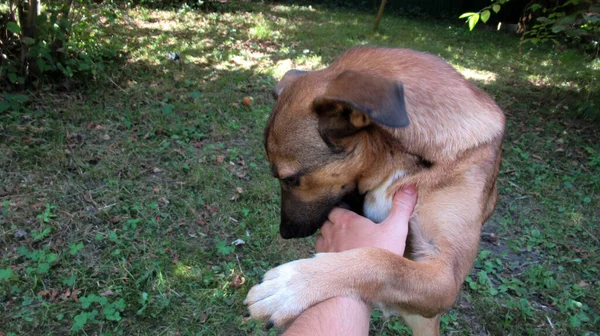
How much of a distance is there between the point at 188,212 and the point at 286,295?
269cm

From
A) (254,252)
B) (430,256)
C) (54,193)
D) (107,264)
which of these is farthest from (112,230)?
(430,256)

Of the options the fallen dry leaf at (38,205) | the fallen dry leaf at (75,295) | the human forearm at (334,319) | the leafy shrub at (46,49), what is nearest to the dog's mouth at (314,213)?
the human forearm at (334,319)

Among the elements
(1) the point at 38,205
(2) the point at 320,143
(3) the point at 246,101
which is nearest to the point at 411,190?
(2) the point at 320,143

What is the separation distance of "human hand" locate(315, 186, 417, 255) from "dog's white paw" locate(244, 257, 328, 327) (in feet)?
1.41

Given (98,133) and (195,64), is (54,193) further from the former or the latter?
(195,64)

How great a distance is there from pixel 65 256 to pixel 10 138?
1955 mm

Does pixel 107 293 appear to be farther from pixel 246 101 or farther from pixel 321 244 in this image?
pixel 246 101

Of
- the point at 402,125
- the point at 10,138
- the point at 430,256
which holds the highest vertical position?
the point at 402,125

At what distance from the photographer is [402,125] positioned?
1850 mm

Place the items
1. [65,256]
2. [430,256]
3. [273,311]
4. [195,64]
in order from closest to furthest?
[273,311]
[430,256]
[65,256]
[195,64]

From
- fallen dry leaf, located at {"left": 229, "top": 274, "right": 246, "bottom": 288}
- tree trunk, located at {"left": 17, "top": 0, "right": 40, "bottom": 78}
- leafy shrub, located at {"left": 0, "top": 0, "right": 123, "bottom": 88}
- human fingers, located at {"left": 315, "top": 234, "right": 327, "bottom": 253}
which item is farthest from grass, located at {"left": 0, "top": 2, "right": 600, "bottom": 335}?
human fingers, located at {"left": 315, "top": 234, "right": 327, "bottom": 253}

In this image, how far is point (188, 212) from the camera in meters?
4.50

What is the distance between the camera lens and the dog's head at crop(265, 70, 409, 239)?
Result: 7.54 feet

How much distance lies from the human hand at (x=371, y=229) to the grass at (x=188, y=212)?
1.38 m
